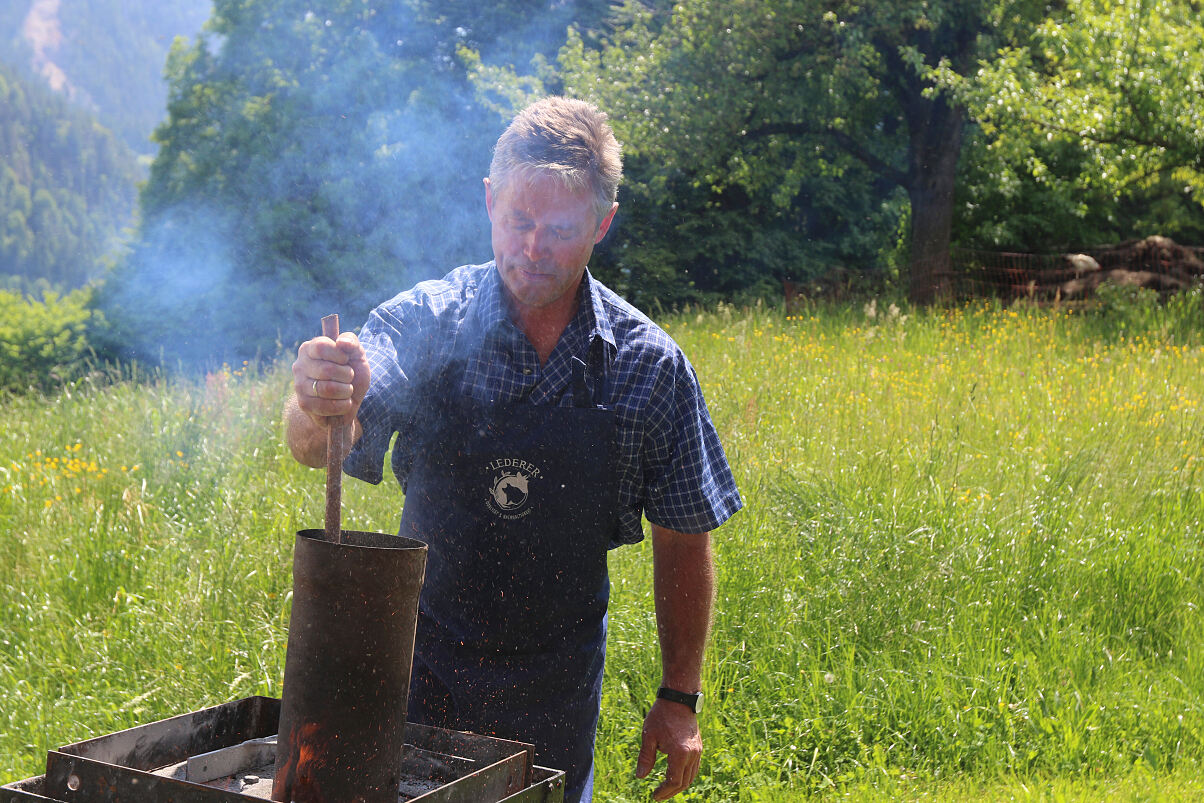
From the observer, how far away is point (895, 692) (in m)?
4.09

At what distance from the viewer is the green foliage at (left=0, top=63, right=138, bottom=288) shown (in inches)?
3007

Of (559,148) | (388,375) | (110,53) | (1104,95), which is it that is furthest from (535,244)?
(110,53)

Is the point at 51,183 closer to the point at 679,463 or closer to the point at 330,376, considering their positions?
the point at 679,463

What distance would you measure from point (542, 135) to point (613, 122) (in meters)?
13.1

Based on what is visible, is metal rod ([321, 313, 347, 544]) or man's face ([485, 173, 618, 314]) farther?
man's face ([485, 173, 618, 314])

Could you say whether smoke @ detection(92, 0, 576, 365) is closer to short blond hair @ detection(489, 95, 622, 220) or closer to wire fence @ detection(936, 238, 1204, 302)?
wire fence @ detection(936, 238, 1204, 302)

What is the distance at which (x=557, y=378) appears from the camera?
7.70 feet

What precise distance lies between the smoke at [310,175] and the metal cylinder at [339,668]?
8052 millimetres

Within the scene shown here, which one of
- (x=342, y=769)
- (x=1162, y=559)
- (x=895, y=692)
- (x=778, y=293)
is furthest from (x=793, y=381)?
(x=778, y=293)

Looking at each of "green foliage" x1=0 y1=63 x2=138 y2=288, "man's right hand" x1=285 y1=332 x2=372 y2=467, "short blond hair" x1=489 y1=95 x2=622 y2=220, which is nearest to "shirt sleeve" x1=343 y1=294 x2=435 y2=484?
"short blond hair" x1=489 y1=95 x2=622 y2=220

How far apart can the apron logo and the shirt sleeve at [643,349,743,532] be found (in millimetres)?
305

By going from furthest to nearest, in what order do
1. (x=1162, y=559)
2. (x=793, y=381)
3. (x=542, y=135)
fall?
1. (x=793, y=381)
2. (x=1162, y=559)
3. (x=542, y=135)

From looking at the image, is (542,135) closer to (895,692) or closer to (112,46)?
(895,692)

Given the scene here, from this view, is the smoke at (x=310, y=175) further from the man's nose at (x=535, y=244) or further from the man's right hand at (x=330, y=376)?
the man's right hand at (x=330, y=376)
